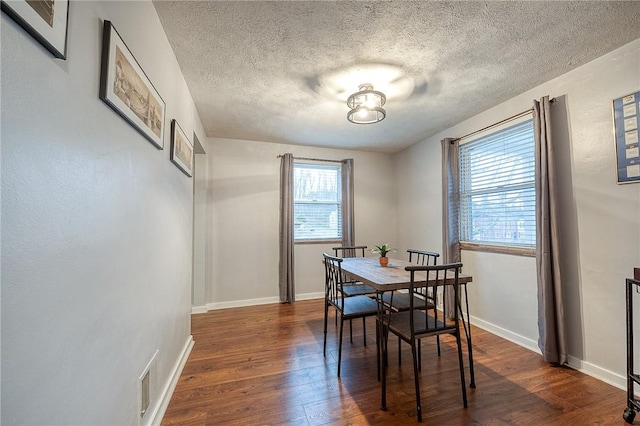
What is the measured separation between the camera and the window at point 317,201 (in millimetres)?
4203

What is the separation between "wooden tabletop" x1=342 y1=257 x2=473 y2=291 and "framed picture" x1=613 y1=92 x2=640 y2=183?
132 cm

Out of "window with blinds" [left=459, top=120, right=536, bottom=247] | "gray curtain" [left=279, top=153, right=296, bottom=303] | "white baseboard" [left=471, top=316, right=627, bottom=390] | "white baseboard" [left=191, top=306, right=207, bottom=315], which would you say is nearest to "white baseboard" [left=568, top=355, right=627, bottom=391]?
"white baseboard" [left=471, top=316, right=627, bottom=390]

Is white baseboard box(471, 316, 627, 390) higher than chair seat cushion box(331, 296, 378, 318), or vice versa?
chair seat cushion box(331, 296, 378, 318)

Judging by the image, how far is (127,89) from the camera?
1152 mm

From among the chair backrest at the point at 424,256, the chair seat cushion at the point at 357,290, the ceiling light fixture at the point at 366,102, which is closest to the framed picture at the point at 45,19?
the ceiling light fixture at the point at 366,102

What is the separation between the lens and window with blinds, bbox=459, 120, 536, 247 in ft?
8.38

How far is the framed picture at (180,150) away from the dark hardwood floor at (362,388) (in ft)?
5.44

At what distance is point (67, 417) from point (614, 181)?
326 cm

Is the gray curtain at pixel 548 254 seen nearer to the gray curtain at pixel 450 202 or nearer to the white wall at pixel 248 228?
the gray curtain at pixel 450 202

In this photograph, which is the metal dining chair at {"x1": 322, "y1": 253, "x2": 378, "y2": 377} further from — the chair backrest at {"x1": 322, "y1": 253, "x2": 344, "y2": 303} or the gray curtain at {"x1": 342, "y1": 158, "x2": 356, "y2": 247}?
the gray curtain at {"x1": 342, "y1": 158, "x2": 356, "y2": 247}

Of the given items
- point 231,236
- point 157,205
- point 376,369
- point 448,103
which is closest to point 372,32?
point 448,103

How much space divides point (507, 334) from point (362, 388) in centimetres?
180

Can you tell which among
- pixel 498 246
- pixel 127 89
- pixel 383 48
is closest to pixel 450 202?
pixel 498 246

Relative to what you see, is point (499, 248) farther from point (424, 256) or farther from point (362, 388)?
point (362, 388)
